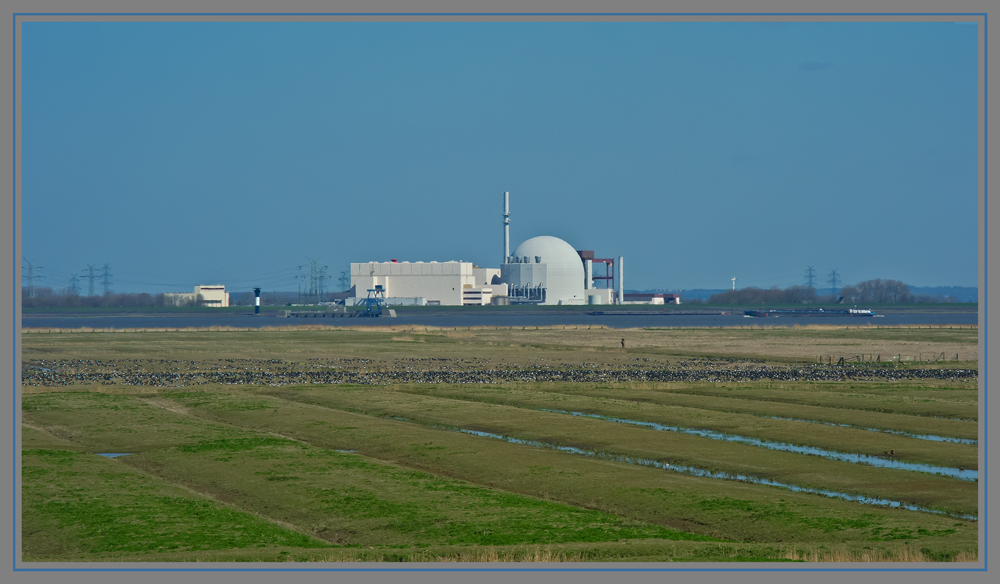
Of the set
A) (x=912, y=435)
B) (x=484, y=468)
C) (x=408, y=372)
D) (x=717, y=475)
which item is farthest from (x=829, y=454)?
(x=408, y=372)

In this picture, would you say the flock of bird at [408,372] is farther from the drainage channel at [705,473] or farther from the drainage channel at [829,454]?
the drainage channel at [705,473]

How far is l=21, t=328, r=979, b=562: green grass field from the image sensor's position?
52.4ft

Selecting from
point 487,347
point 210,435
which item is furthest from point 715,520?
point 487,347

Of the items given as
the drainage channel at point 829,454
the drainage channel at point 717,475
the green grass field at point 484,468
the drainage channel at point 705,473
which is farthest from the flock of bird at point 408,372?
the drainage channel at point 717,475

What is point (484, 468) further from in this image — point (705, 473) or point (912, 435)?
point (912, 435)

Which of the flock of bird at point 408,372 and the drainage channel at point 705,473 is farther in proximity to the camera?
the flock of bird at point 408,372

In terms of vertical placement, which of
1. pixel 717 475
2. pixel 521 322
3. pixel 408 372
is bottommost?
pixel 717 475

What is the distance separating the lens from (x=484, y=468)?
906 inches

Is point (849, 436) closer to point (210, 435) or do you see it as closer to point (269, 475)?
point (269, 475)

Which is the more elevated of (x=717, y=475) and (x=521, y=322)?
(x=521, y=322)

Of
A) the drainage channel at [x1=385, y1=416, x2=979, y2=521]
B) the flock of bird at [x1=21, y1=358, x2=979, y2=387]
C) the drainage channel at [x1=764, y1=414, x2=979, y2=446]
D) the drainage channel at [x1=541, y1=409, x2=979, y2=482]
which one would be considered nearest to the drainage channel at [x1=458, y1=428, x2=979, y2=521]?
the drainage channel at [x1=385, y1=416, x2=979, y2=521]

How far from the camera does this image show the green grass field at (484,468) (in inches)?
628

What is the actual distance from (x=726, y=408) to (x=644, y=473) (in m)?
13.9

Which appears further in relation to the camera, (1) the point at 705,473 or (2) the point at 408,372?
(2) the point at 408,372
